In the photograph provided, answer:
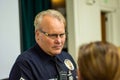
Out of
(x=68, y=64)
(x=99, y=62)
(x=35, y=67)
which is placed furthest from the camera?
(x=68, y=64)

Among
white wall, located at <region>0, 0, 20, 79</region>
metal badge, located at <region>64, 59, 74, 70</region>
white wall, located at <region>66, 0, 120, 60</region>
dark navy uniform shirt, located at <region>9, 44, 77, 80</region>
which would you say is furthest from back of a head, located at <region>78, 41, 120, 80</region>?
white wall, located at <region>66, 0, 120, 60</region>

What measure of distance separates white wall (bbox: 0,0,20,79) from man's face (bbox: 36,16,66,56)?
127cm

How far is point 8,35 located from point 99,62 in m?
2.02

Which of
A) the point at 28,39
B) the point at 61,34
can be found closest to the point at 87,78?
the point at 61,34

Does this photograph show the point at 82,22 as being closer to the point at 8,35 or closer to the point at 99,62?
the point at 8,35

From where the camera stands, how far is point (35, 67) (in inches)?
57.9

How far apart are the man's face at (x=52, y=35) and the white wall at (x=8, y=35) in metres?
1.27

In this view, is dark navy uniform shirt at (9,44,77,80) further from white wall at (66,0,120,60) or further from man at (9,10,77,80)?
white wall at (66,0,120,60)

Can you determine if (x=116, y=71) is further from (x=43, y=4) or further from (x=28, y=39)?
(x=43, y=4)

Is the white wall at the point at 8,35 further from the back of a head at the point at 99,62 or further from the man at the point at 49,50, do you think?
the back of a head at the point at 99,62

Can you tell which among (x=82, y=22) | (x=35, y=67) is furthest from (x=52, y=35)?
(x=82, y=22)

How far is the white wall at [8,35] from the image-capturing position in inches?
108

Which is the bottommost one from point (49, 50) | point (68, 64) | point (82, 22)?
point (68, 64)

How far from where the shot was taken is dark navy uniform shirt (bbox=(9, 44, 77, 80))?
4.68 ft
